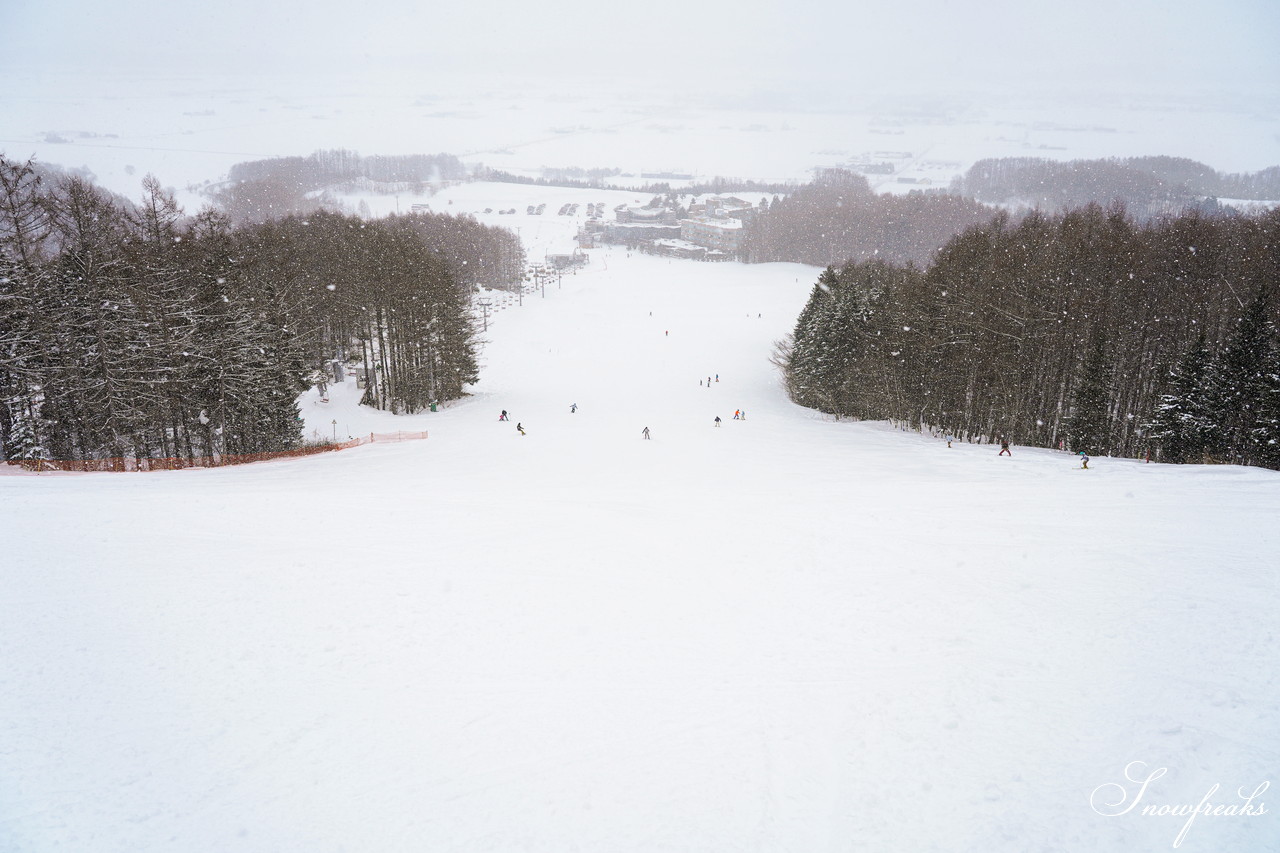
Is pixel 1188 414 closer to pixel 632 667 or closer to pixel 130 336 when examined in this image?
pixel 632 667

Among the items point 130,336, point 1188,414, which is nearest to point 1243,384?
point 1188,414

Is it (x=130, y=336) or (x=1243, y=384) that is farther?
(x=1243, y=384)

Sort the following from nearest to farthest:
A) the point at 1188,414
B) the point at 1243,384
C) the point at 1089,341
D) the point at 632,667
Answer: the point at 632,667
the point at 1243,384
the point at 1188,414
the point at 1089,341

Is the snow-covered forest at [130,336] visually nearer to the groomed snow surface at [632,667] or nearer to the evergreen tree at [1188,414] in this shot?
the groomed snow surface at [632,667]

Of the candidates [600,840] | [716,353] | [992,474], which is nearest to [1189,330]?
[992,474]

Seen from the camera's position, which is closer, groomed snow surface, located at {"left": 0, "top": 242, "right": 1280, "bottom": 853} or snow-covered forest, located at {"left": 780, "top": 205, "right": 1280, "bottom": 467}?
groomed snow surface, located at {"left": 0, "top": 242, "right": 1280, "bottom": 853}

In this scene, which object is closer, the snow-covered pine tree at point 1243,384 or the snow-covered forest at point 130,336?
the snow-covered forest at point 130,336

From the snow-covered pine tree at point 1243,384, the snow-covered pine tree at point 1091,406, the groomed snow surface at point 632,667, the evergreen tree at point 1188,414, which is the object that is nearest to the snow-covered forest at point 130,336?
the groomed snow surface at point 632,667

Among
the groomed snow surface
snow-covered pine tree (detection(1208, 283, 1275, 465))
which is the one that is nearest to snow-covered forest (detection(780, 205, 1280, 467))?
snow-covered pine tree (detection(1208, 283, 1275, 465))

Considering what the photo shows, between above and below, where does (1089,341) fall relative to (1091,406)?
above

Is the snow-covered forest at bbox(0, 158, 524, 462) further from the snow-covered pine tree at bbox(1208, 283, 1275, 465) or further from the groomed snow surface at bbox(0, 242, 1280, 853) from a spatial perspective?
the snow-covered pine tree at bbox(1208, 283, 1275, 465)
